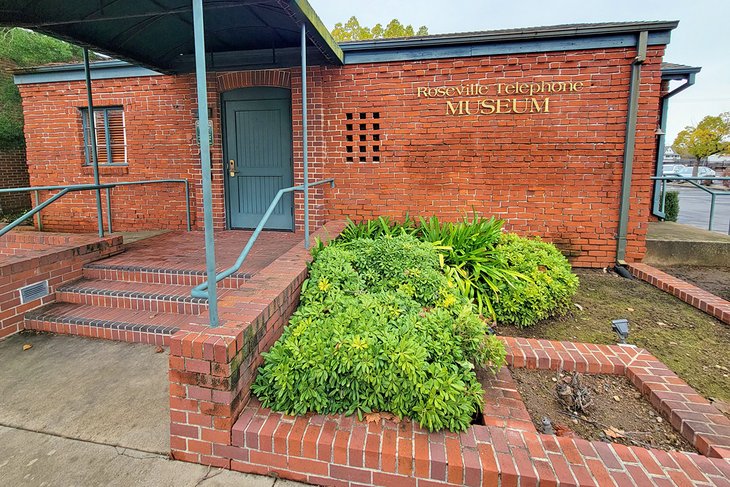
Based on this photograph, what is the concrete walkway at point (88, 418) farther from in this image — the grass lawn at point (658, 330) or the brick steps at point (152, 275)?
the grass lawn at point (658, 330)

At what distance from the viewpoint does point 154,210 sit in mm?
7133

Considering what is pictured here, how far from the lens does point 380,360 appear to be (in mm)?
2434

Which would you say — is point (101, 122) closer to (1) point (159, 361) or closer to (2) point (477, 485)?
(1) point (159, 361)

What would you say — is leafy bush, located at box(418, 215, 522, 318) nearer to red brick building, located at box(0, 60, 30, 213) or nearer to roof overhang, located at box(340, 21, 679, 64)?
roof overhang, located at box(340, 21, 679, 64)

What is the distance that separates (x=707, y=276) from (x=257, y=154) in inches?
256

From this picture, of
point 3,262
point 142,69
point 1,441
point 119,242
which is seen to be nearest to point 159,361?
point 1,441

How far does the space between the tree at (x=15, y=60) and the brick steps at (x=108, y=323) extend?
331 inches

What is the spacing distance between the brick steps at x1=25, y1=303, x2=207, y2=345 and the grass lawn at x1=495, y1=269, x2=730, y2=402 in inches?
119

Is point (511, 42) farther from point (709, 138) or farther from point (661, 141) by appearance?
point (709, 138)

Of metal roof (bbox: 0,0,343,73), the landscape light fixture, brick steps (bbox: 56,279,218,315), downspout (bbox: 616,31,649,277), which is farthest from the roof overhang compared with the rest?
brick steps (bbox: 56,279,218,315)

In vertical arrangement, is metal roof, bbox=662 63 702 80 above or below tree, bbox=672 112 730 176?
below

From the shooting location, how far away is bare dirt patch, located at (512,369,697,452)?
245 cm

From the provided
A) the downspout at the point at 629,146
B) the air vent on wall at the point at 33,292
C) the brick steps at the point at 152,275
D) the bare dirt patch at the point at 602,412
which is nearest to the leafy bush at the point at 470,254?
the bare dirt patch at the point at 602,412

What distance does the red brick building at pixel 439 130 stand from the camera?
5.48 meters
